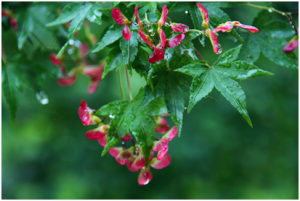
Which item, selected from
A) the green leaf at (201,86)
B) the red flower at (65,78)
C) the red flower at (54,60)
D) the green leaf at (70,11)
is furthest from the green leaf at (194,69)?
the red flower at (65,78)

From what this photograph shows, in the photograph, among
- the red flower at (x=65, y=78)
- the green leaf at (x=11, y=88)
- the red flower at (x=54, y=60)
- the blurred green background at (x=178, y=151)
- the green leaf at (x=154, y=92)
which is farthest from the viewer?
the blurred green background at (x=178, y=151)

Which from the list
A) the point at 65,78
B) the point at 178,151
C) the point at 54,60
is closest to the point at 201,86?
the point at 54,60

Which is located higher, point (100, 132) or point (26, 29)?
point (26, 29)

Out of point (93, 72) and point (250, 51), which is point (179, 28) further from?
point (93, 72)

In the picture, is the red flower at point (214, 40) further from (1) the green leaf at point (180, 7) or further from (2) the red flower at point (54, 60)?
(2) the red flower at point (54, 60)

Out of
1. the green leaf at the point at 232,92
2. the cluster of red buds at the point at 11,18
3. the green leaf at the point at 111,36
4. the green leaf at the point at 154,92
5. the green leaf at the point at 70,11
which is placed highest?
the cluster of red buds at the point at 11,18

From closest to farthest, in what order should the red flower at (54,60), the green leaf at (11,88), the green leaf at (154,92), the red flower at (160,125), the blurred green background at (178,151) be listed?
the green leaf at (154,92) < the red flower at (160,125) < the green leaf at (11,88) < the red flower at (54,60) < the blurred green background at (178,151)
